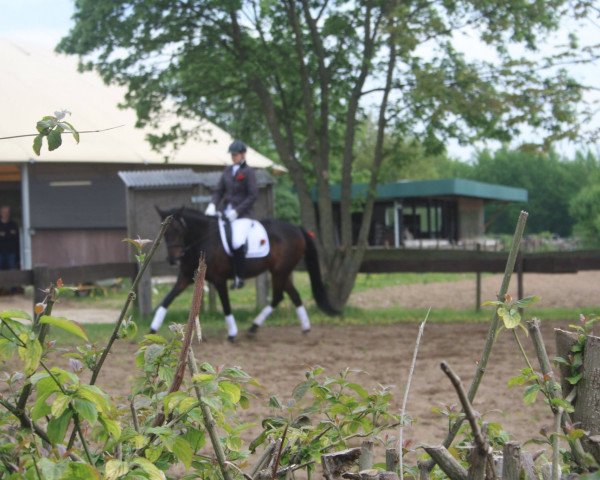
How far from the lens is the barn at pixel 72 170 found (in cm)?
1997

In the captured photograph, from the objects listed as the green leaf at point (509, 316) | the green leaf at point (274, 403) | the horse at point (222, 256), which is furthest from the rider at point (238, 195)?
the green leaf at point (509, 316)

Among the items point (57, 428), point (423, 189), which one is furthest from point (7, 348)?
point (423, 189)

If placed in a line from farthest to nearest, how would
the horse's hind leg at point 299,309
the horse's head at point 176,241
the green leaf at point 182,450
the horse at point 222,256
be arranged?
the horse's hind leg at point 299,309 → the horse at point 222,256 → the horse's head at point 176,241 → the green leaf at point 182,450

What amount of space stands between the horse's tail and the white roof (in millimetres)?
6434

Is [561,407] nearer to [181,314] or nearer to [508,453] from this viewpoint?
[508,453]

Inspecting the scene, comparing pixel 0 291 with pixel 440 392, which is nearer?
pixel 440 392

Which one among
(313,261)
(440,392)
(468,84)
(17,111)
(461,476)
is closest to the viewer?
(461,476)

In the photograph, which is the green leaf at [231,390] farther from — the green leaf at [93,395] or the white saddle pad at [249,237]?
the white saddle pad at [249,237]

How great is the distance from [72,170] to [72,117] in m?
1.82

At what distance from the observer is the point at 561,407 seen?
1.88 m

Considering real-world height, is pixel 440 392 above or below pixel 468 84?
below

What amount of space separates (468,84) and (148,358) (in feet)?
39.2

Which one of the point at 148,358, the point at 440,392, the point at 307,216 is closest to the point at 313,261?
the point at 307,216

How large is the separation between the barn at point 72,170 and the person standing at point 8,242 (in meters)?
0.57
